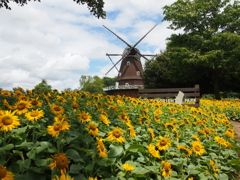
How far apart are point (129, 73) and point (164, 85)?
1610 centimetres

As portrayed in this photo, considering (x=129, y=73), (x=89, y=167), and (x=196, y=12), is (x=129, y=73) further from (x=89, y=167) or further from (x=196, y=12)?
(x=89, y=167)

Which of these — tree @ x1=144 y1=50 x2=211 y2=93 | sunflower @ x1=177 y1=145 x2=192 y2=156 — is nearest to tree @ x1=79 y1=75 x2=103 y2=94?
tree @ x1=144 y1=50 x2=211 y2=93

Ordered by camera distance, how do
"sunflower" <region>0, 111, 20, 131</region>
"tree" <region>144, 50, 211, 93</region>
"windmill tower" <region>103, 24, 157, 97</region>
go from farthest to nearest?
"windmill tower" <region>103, 24, 157, 97</region>, "tree" <region>144, 50, 211, 93</region>, "sunflower" <region>0, 111, 20, 131</region>

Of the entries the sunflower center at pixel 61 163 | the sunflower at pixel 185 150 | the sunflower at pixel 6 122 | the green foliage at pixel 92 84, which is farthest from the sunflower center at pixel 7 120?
the green foliage at pixel 92 84

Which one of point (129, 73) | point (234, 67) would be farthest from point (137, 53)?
point (234, 67)

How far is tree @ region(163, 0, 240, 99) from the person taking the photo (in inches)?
811

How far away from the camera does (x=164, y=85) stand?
104 feet

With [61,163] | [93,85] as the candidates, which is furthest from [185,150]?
[93,85]

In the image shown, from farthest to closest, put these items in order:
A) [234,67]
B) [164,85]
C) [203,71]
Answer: [164,85]
[203,71]
[234,67]

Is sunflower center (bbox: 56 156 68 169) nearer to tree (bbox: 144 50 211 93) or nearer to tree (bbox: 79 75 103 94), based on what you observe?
tree (bbox: 144 50 211 93)

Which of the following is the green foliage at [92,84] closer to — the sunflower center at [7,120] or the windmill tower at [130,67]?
the windmill tower at [130,67]

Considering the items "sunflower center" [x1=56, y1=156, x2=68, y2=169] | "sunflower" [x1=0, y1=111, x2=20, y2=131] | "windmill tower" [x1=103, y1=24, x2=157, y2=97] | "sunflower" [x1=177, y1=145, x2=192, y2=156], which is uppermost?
"windmill tower" [x1=103, y1=24, x2=157, y2=97]

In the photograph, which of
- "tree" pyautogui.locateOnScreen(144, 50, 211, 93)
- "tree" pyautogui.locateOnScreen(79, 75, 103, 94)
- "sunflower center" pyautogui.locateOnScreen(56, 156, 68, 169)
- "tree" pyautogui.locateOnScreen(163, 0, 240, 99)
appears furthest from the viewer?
"tree" pyautogui.locateOnScreen(79, 75, 103, 94)

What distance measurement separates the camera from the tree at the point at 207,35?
811 inches
